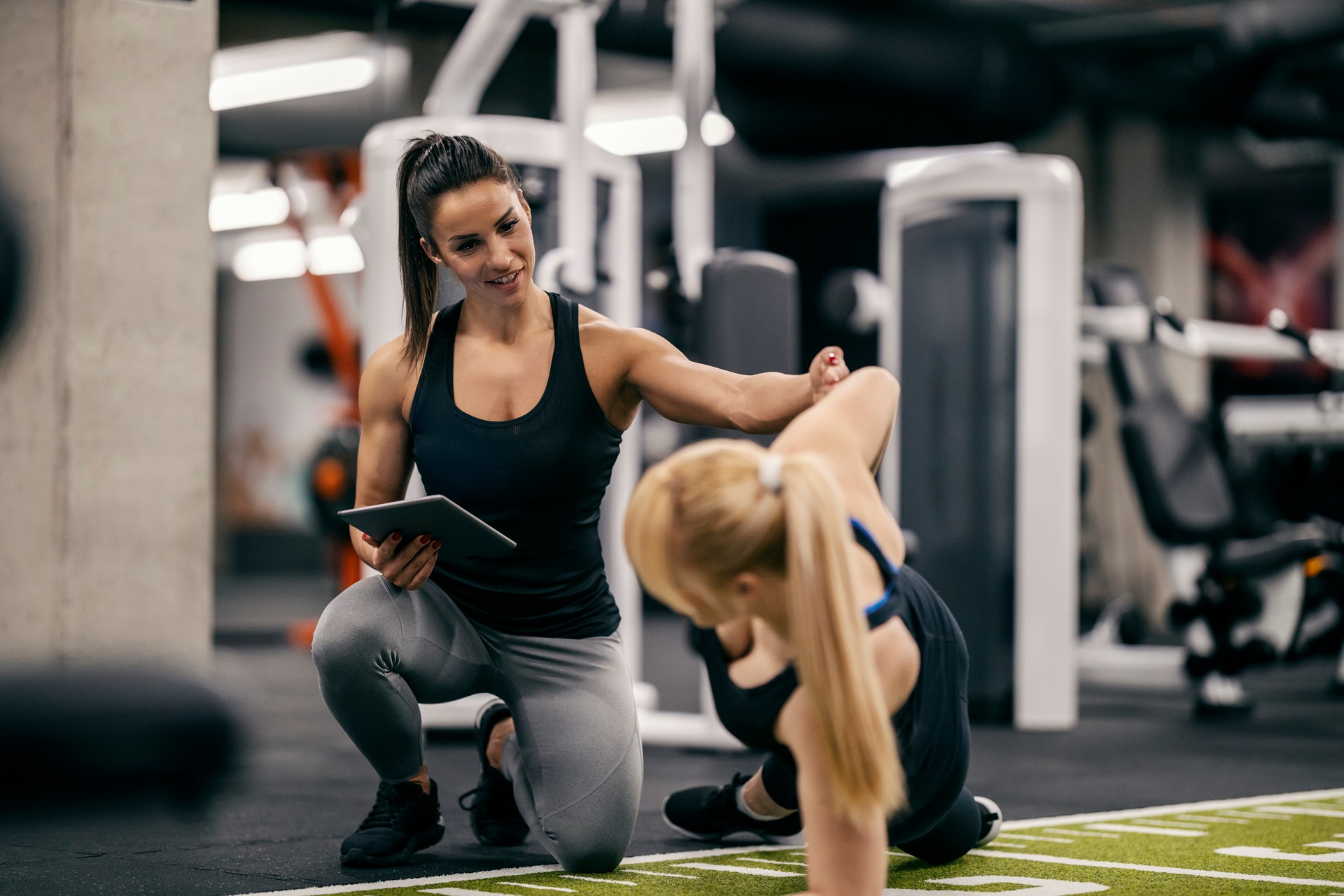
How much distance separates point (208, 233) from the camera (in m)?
3.81

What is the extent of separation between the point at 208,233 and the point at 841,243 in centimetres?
617

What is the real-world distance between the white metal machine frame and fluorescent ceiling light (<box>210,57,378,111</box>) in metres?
4.80

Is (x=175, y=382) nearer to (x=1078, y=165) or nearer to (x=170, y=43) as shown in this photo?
(x=170, y=43)

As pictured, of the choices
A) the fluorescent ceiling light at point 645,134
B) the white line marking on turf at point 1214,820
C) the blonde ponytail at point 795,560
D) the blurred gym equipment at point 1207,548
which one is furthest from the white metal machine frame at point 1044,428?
the fluorescent ceiling light at point 645,134

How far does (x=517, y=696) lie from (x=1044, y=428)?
2549mm

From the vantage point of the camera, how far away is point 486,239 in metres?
2.22

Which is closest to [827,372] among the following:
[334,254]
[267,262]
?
[334,254]

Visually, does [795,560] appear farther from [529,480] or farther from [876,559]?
[529,480]

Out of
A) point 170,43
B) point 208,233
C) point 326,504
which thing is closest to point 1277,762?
point 208,233

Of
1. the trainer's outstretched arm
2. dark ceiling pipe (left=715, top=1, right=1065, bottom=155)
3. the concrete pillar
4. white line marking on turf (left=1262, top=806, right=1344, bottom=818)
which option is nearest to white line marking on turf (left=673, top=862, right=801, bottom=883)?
the trainer's outstretched arm

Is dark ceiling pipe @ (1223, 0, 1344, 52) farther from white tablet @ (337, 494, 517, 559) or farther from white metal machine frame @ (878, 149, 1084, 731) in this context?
white tablet @ (337, 494, 517, 559)

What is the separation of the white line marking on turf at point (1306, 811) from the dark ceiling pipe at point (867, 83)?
3603mm

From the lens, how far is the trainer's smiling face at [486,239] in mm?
2203

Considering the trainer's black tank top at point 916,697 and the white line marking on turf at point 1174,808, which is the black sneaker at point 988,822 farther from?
the trainer's black tank top at point 916,697
